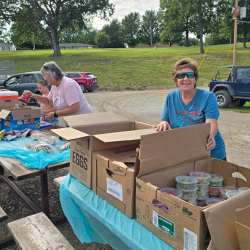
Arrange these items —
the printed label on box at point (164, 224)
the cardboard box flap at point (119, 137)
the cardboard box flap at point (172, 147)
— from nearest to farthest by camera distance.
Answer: the printed label on box at point (164, 224) < the cardboard box flap at point (172, 147) < the cardboard box flap at point (119, 137)

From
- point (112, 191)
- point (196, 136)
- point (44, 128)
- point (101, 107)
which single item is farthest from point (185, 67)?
point (101, 107)

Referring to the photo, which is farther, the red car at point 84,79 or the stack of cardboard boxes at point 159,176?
the red car at point 84,79

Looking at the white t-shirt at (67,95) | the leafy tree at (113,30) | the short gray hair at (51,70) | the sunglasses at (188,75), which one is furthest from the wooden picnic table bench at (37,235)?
the leafy tree at (113,30)

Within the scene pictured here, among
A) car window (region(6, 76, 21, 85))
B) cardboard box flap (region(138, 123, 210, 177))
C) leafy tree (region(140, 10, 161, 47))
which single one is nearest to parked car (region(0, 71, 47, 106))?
car window (region(6, 76, 21, 85))

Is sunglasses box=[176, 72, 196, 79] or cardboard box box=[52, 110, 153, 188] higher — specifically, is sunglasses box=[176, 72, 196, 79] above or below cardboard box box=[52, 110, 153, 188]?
above

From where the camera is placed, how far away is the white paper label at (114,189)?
5.57 ft

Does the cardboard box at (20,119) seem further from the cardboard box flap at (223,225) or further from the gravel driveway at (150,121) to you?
the cardboard box flap at (223,225)

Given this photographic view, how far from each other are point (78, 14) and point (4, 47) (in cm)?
8073

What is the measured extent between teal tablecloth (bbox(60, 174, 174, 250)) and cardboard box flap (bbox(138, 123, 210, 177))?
0.33 meters

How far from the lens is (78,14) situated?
32156 millimetres

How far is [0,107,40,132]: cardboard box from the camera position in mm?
3592

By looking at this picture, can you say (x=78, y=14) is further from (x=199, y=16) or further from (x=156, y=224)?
(x=156, y=224)

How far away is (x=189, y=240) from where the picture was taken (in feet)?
4.09

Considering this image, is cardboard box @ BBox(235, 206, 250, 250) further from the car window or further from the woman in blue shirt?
the car window
